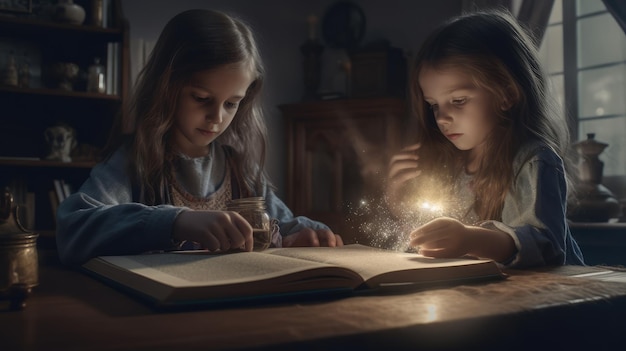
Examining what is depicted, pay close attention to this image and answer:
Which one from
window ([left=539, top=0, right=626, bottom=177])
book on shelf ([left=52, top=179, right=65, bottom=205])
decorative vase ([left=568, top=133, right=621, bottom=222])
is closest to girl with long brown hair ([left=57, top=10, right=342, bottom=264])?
book on shelf ([left=52, top=179, right=65, bottom=205])

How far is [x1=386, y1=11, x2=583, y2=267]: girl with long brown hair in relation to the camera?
3.65ft

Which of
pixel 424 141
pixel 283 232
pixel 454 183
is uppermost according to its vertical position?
pixel 424 141

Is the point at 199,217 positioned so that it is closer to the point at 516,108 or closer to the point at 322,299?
the point at 322,299

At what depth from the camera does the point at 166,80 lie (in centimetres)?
131

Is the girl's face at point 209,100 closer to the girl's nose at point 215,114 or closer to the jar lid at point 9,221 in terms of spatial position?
the girl's nose at point 215,114

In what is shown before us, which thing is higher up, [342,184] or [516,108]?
[516,108]

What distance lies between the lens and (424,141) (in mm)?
1523

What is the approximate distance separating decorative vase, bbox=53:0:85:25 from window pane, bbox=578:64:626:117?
101 inches

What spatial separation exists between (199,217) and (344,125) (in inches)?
107

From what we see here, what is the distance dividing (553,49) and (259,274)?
3068 mm

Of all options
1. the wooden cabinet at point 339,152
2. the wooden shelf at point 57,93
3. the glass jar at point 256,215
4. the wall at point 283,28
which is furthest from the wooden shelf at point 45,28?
the glass jar at point 256,215

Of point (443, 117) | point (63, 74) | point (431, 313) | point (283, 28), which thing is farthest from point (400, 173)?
point (283, 28)

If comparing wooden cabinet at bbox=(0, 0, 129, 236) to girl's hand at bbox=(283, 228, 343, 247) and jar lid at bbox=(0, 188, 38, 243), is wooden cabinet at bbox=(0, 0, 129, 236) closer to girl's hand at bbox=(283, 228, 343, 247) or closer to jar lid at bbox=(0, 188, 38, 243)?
girl's hand at bbox=(283, 228, 343, 247)

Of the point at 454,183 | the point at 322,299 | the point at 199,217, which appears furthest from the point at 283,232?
the point at 322,299
